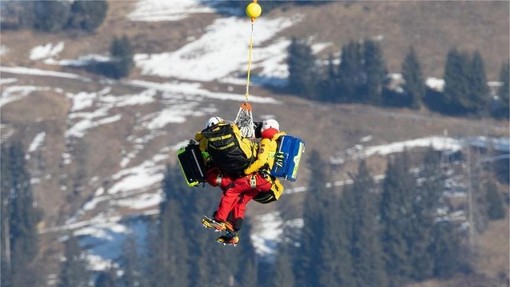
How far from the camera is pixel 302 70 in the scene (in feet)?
509

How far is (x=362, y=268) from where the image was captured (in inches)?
5207

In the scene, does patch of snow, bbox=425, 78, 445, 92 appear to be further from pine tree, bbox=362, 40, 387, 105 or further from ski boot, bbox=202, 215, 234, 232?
ski boot, bbox=202, 215, 234, 232

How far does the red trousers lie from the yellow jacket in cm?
28

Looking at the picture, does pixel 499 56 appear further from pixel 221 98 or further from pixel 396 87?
pixel 221 98

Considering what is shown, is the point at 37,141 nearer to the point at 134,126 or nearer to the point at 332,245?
the point at 134,126

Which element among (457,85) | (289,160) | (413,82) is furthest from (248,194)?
(457,85)

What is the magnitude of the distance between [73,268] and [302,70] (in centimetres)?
3805

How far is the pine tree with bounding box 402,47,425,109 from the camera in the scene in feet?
486

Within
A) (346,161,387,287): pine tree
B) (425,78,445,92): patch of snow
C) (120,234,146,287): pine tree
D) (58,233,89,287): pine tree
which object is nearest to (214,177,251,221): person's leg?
(58,233,89,287): pine tree

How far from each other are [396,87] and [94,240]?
114 ft

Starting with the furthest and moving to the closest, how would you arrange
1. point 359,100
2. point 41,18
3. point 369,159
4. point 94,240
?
point 41,18
point 359,100
point 369,159
point 94,240

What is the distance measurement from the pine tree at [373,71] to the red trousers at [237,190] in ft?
379

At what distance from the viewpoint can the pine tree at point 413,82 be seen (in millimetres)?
148250

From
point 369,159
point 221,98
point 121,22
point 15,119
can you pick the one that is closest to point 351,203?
point 369,159
